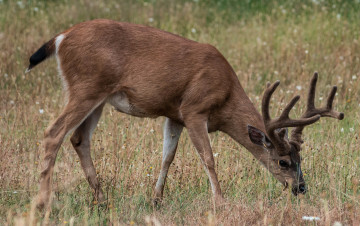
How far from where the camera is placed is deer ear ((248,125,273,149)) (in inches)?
258

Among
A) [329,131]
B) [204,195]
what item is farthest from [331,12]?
[204,195]

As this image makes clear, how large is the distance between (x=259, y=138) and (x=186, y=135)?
1600mm

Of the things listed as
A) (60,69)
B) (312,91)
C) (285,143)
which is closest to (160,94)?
(60,69)

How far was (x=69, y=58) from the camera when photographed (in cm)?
642

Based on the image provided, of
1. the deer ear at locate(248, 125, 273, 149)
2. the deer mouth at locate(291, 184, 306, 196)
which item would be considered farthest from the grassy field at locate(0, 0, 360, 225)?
the deer ear at locate(248, 125, 273, 149)

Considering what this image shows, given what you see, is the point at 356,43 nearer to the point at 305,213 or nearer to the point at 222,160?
the point at 222,160

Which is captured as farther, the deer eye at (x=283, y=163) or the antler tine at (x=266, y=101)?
the deer eye at (x=283, y=163)

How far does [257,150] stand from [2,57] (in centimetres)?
456

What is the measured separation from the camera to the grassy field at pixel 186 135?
5.79 metres

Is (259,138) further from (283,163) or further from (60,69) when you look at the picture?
(60,69)

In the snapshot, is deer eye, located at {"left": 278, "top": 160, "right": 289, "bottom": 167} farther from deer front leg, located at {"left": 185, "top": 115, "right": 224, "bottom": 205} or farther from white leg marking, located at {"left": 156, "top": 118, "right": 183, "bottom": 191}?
white leg marking, located at {"left": 156, "top": 118, "right": 183, "bottom": 191}

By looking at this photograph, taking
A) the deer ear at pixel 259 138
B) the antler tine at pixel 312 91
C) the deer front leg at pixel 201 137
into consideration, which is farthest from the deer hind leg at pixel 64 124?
the antler tine at pixel 312 91

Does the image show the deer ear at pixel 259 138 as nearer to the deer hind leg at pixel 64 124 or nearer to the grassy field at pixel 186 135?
the grassy field at pixel 186 135

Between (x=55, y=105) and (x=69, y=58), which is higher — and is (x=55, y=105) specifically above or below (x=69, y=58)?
below
